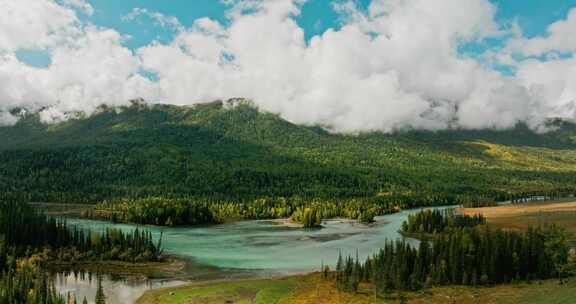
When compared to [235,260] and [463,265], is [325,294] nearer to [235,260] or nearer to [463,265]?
[463,265]

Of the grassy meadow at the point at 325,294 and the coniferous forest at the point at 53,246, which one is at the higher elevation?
the coniferous forest at the point at 53,246

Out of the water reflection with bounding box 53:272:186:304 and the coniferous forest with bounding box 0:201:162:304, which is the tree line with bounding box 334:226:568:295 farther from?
the coniferous forest with bounding box 0:201:162:304

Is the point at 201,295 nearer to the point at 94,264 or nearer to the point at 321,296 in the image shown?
the point at 321,296

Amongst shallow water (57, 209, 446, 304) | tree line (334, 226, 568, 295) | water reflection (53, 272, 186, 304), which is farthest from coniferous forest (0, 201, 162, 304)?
tree line (334, 226, 568, 295)

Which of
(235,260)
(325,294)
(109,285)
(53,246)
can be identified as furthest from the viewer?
(53,246)

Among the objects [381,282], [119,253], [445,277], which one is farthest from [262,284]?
[119,253]

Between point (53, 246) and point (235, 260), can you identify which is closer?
point (235, 260)

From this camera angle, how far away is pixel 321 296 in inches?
4567

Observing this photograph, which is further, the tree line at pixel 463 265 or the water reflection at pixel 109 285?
the tree line at pixel 463 265

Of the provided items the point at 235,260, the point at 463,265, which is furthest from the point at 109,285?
the point at 463,265

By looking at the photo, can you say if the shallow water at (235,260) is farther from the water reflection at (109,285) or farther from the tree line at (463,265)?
the tree line at (463,265)

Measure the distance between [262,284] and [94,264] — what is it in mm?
58216

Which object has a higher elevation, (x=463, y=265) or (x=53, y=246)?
(x=53, y=246)

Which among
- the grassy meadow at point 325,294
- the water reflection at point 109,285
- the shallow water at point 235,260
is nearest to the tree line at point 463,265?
the grassy meadow at point 325,294
